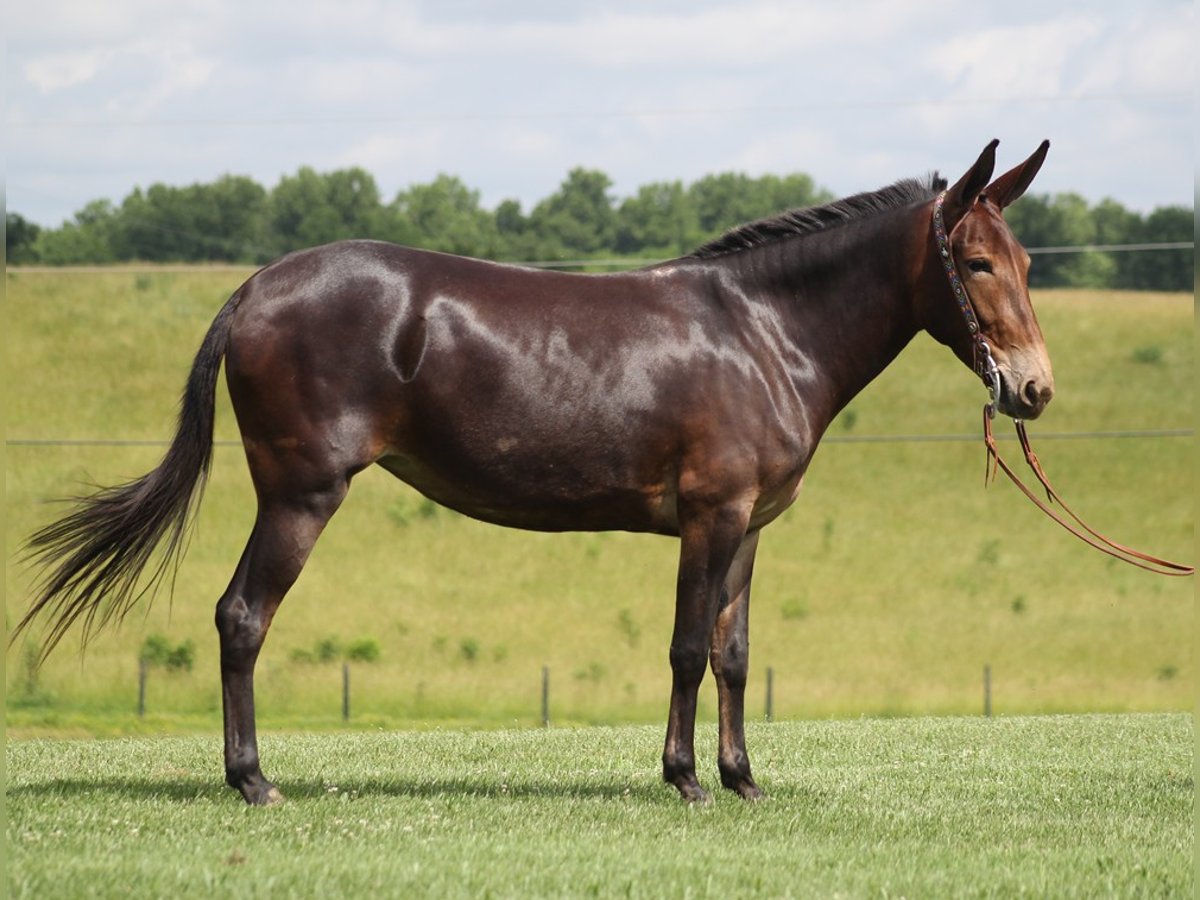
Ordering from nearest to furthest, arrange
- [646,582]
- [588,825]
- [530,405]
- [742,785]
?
[588,825]
[530,405]
[742,785]
[646,582]

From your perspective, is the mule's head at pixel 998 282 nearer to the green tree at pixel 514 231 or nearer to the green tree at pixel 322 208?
the green tree at pixel 322 208

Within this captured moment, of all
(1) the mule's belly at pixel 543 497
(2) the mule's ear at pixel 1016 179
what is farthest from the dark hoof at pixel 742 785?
(2) the mule's ear at pixel 1016 179

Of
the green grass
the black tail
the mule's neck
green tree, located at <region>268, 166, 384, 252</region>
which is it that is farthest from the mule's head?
green tree, located at <region>268, 166, 384, 252</region>

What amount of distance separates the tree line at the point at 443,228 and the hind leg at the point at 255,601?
166 feet

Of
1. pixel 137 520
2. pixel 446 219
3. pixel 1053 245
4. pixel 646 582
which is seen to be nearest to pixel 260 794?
pixel 137 520

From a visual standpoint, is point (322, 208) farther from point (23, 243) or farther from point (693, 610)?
point (693, 610)

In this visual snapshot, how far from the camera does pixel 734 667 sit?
29.6ft

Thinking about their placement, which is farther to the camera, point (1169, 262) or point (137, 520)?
point (1169, 262)

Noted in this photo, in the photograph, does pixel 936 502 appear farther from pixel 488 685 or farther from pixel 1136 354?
pixel 488 685

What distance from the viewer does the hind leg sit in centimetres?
808

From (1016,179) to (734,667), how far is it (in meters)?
3.30

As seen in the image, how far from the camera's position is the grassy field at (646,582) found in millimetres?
33750

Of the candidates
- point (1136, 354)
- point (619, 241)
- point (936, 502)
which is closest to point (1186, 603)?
point (936, 502)

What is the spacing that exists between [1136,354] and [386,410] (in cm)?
4379
